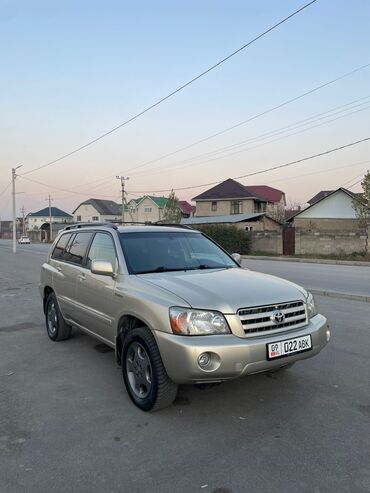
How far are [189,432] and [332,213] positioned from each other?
4261cm

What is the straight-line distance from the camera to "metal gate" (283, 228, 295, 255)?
29391 mm

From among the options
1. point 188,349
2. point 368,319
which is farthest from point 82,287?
point 368,319

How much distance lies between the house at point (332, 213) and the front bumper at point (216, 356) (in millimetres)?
39578

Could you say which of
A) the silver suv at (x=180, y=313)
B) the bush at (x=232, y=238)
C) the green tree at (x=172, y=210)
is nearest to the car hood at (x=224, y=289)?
the silver suv at (x=180, y=313)

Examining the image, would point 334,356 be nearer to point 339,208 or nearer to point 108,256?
point 108,256

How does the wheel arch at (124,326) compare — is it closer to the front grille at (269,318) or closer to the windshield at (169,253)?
the windshield at (169,253)

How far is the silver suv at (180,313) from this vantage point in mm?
3283

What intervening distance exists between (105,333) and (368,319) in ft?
16.4

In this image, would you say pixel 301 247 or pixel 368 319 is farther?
pixel 301 247

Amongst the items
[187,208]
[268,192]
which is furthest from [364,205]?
[187,208]

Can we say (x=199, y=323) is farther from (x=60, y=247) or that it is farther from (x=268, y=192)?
(x=268, y=192)

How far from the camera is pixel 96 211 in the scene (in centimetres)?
9544

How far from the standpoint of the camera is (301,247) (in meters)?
28.7

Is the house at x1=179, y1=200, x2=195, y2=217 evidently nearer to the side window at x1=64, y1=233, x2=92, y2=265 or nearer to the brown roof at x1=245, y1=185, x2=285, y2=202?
the brown roof at x1=245, y1=185, x2=285, y2=202
